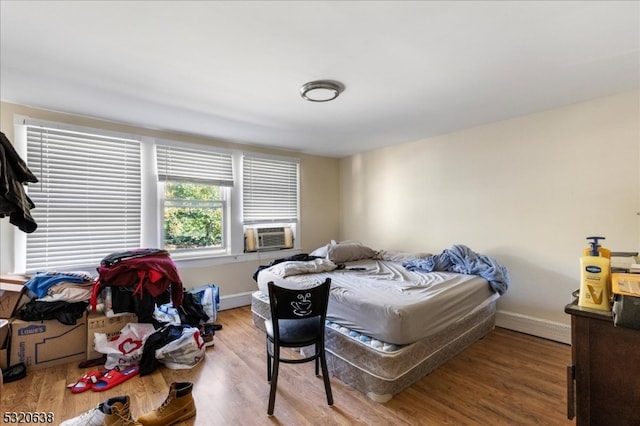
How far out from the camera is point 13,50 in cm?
184

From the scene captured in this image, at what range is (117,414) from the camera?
63.9 inches

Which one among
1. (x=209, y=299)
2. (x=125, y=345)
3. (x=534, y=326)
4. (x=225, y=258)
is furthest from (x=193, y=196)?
(x=534, y=326)

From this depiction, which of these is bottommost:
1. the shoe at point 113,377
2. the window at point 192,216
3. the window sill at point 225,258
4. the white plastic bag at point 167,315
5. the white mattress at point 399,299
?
the shoe at point 113,377

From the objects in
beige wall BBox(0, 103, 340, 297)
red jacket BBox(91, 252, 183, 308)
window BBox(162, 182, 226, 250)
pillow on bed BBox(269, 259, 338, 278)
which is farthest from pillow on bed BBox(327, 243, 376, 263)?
red jacket BBox(91, 252, 183, 308)

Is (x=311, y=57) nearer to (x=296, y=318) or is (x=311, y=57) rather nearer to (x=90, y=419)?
(x=296, y=318)

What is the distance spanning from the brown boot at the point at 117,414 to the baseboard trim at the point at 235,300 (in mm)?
2200

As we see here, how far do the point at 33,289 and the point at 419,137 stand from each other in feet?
14.5

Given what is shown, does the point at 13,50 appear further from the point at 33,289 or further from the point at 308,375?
the point at 308,375

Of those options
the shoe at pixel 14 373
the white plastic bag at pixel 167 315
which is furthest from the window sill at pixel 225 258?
the shoe at pixel 14 373

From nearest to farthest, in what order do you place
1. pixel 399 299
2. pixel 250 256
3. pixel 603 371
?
pixel 603 371
pixel 399 299
pixel 250 256

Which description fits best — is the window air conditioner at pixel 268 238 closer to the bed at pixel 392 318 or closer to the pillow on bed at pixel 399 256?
the bed at pixel 392 318

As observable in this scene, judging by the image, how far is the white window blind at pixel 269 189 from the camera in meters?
4.21

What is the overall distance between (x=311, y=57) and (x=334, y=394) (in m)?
2.37

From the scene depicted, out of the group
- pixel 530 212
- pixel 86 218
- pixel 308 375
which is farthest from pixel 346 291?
pixel 86 218
